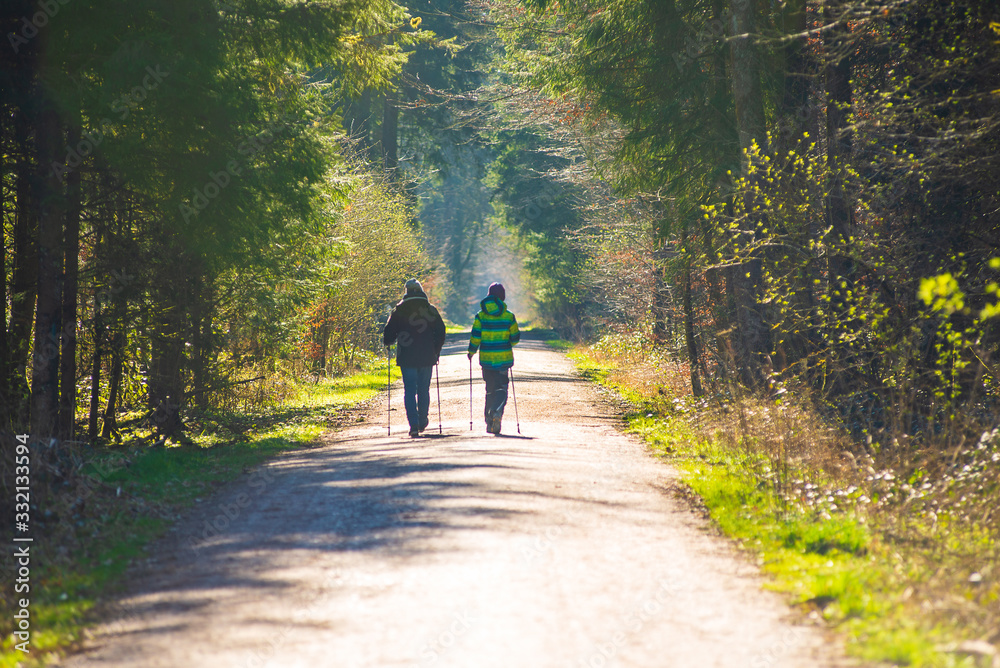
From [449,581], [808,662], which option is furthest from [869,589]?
[449,581]

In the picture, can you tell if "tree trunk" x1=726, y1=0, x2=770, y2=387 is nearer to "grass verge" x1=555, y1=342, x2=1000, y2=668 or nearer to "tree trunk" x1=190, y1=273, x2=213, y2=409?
"grass verge" x1=555, y1=342, x2=1000, y2=668

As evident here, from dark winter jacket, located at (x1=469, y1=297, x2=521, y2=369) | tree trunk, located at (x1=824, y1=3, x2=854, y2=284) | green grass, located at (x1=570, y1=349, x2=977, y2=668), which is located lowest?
green grass, located at (x1=570, y1=349, x2=977, y2=668)

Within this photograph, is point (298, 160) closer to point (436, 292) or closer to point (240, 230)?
point (240, 230)

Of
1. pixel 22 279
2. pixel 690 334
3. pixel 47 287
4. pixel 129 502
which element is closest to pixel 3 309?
pixel 47 287

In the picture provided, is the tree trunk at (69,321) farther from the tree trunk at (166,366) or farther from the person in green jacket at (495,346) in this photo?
the person in green jacket at (495,346)

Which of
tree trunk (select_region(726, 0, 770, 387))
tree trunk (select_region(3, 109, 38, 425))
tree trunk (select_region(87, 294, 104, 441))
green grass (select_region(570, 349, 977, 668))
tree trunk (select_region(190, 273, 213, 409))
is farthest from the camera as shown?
tree trunk (select_region(726, 0, 770, 387))

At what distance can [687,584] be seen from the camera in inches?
233

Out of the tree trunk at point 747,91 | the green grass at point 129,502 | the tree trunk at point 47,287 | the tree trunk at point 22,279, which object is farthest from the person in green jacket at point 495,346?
the tree trunk at point 22,279

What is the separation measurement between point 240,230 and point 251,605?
7194 mm

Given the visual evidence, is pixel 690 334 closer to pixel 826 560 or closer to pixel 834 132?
pixel 834 132

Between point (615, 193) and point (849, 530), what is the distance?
1056 cm

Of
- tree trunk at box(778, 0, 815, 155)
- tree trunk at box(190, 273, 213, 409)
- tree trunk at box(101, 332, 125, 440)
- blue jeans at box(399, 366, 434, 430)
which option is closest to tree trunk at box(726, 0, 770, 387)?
tree trunk at box(778, 0, 815, 155)

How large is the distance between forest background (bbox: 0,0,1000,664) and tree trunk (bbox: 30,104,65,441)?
0.10 ft

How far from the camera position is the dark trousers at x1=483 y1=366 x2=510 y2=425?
13492mm
